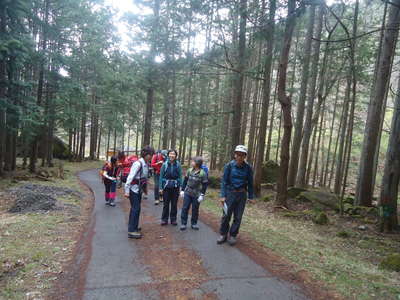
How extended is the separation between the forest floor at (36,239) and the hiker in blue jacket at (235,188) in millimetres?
3180

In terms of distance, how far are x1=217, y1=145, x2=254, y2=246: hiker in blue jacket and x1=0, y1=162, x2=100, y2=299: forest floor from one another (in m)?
3.18

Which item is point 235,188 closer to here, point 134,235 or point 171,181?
point 171,181

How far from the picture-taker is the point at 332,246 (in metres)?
7.14

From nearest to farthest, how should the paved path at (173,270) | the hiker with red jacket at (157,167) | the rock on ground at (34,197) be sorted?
the paved path at (173,270), the rock on ground at (34,197), the hiker with red jacket at (157,167)

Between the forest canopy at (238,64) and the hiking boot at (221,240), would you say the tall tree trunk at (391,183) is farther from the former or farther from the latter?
the hiking boot at (221,240)

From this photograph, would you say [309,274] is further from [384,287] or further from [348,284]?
[384,287]

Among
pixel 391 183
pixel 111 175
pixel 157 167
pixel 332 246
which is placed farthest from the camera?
pixel 157 167

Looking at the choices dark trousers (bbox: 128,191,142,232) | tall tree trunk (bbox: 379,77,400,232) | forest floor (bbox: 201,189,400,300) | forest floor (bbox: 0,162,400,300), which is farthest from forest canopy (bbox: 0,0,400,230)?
dark trousers (bbox: 128,191,142,232)

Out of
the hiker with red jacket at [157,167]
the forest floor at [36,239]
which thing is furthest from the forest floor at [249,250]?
the hiker with red jacket at [157,167]

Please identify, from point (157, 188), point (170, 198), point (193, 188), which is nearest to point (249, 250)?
point (193, 188)

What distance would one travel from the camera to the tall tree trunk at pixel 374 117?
9.97 m

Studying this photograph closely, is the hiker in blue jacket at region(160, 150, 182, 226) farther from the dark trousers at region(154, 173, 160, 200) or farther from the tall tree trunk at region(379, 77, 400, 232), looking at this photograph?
the tall tree trunk at region(379, 77, 400, 232)

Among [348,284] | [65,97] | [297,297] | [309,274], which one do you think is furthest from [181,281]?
[65,97]

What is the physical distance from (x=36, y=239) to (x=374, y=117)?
11.9 meters
